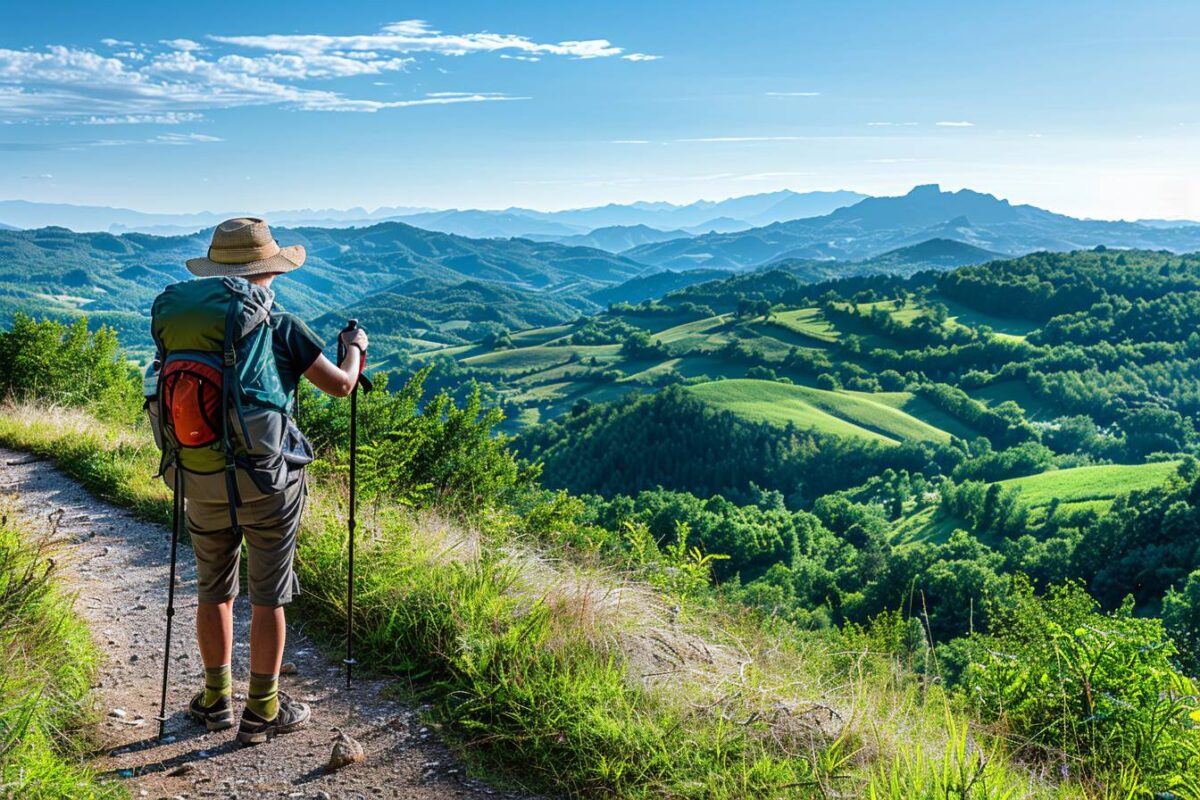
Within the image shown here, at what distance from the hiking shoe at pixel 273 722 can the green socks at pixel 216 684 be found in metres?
0.15

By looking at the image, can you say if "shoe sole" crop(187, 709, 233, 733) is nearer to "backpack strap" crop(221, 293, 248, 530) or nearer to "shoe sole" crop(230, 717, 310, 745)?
"shoe sole" crop(230, 717, 310, 745)

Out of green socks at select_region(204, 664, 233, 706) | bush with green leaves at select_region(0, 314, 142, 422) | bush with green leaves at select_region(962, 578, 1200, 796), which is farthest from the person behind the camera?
bush with green leaves at select_region(0, 314, 142, 422)

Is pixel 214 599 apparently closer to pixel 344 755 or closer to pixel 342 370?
pixel 344 755

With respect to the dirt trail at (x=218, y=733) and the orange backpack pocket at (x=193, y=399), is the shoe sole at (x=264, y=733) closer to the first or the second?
the dirt trail at (x=218, y=733)

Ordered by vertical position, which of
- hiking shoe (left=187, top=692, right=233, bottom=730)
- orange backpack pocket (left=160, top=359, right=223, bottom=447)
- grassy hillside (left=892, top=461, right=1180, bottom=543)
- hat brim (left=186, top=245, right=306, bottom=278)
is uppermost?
hat brim (left=186, top=245, right=306, bottom=278)

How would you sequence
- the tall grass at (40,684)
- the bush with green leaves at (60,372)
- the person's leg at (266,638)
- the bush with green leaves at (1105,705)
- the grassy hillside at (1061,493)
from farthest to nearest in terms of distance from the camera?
1. the grassy hillside at (1061,493)
2. the bush with green leaves at (60,372)
3. the person's leg at (266,638)
4. the bush with green leaves at (1105,705)
5. the tall grass at (40,684)

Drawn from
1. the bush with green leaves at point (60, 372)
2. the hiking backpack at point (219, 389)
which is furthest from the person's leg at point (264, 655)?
the bush with green leaves at point (60, 372)

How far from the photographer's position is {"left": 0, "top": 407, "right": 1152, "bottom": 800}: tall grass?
3652 millimetres

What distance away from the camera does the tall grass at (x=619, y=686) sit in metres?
3.65

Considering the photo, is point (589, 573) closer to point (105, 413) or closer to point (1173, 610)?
point (105, 413)

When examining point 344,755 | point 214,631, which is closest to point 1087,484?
point 344,755

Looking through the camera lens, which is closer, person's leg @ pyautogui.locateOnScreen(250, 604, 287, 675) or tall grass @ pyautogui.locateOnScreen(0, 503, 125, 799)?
tall grass @ pyautogui.locateOnScreen(0, 503, 125, 799)

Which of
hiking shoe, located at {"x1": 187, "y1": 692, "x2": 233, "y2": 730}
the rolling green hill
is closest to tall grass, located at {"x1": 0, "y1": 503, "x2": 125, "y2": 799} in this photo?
hiking shoe, located at {"x1": 187, "y1": 692, "x2": 233, "y2": 730}

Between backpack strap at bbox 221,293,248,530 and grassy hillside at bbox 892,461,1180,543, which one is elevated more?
Answer: backpack strap at bbox 221,293,248,530
